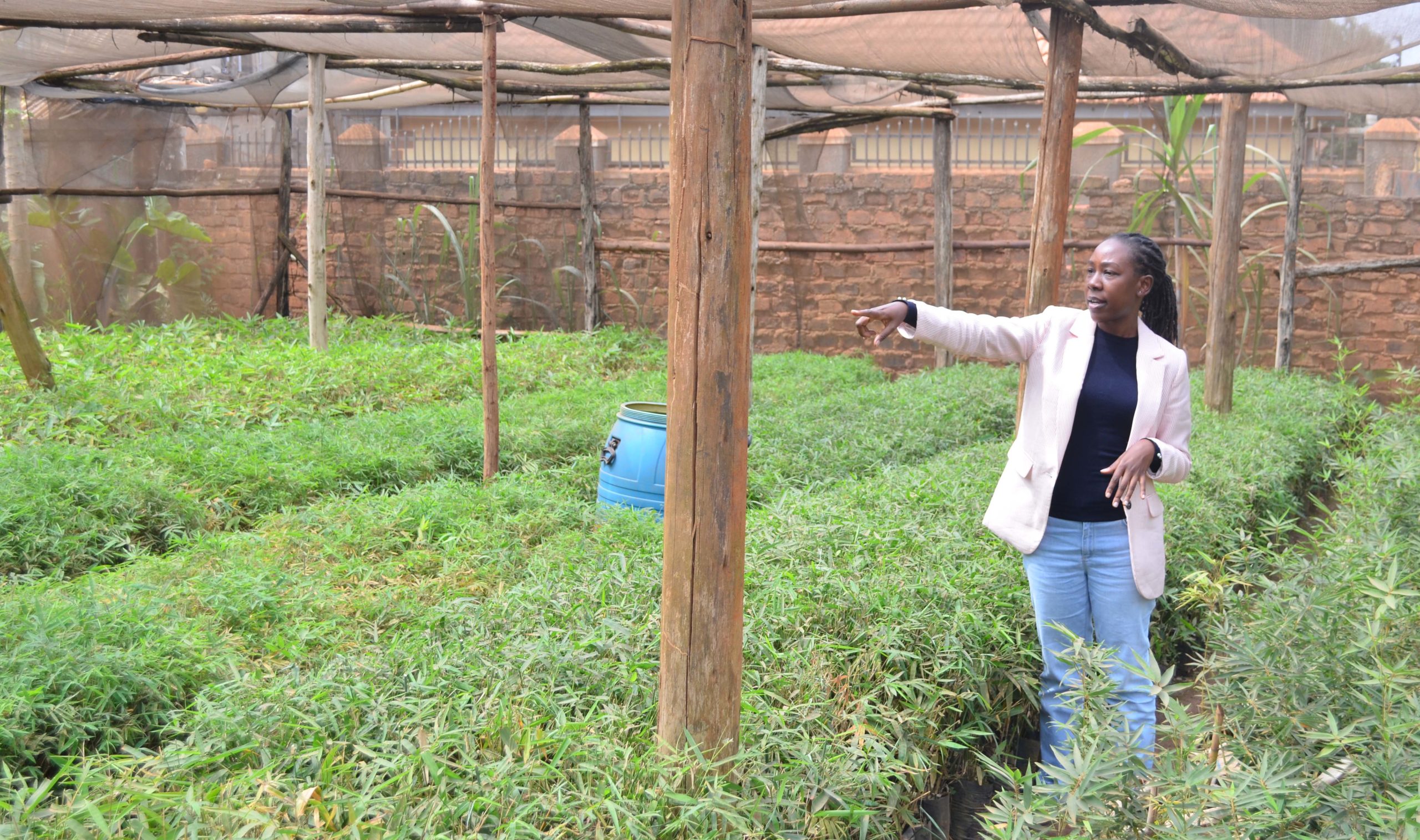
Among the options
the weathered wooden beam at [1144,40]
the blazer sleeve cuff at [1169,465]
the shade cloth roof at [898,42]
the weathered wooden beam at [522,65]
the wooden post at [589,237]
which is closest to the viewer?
the blazer sleeve cuff at [1169,465]

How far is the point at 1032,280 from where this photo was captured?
14.4 ft

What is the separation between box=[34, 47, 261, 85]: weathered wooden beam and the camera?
7.85m

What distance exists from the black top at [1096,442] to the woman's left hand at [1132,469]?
0.61 feet

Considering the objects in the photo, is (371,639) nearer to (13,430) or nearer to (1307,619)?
(1307,619)

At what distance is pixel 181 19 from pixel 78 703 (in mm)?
4482

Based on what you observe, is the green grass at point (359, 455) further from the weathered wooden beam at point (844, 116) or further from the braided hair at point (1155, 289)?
the weathered wooden beam at point (844, 116)

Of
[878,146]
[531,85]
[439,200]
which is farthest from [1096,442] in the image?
[439,200]

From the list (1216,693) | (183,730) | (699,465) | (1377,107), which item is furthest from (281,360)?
(1377,107)

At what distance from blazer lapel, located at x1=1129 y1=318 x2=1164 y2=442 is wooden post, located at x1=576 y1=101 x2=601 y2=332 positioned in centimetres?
823

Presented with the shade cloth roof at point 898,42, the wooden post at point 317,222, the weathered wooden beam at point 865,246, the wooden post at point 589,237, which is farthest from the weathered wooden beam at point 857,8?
the wooden post at point 589,237

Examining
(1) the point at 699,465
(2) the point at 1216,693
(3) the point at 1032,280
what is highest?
(3) the point at 1032,280

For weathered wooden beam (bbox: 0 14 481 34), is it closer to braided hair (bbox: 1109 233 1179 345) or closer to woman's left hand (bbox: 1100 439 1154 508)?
braided hair (bbox: 1109 233 1179 345)

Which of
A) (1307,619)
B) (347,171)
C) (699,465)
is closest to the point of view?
(699,465)

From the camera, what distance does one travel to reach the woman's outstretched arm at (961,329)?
263cm
